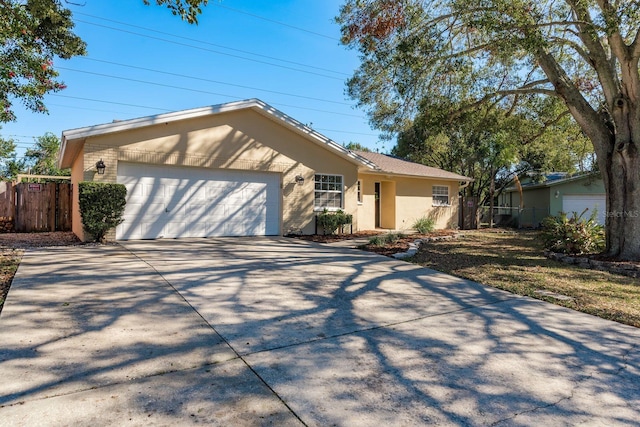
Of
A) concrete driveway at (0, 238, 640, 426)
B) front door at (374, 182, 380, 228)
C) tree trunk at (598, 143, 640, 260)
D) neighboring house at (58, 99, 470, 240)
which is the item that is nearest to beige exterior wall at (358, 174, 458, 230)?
front door at (374, 182, 380, 228)

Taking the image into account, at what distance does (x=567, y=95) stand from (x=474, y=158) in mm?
13567

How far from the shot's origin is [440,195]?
18922 mm

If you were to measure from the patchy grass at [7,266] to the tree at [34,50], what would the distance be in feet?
13.0

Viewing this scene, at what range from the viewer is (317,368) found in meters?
3.13

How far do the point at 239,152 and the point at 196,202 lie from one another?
205 centimetres

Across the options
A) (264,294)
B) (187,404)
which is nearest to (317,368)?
(187,404)

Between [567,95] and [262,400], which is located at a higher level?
[567,95]

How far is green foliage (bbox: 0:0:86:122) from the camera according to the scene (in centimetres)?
830

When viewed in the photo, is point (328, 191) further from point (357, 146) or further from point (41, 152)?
point (357, 146)

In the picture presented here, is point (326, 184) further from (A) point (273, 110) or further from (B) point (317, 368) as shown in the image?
(B) point (317, 368)

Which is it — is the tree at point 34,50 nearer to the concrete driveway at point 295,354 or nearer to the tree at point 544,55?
the concrete driveway at point 295,354

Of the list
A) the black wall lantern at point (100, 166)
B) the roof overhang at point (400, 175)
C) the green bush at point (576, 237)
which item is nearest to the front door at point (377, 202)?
the roof overhang at point (400, 175)

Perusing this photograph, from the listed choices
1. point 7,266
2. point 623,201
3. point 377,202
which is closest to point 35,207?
point 7,266

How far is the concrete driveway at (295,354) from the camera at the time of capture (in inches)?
98.7
